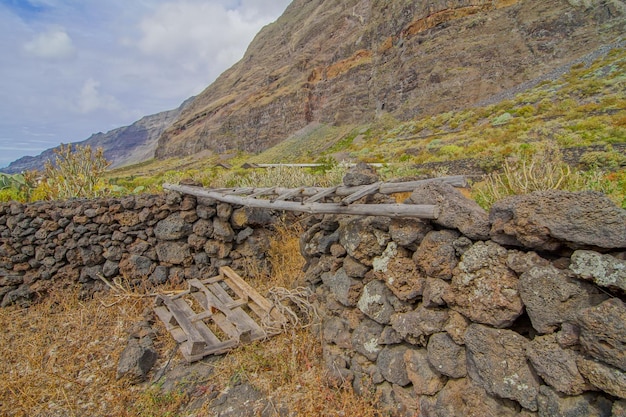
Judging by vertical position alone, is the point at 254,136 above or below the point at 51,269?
above

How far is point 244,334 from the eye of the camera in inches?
166

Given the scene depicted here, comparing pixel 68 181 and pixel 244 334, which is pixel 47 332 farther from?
pixel 68 181

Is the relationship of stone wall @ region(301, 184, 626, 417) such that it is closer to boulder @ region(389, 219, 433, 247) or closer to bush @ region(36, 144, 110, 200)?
boulder @ region(389, 219, 433, 247)

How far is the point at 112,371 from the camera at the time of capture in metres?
4.15

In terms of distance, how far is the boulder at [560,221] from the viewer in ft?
5.75

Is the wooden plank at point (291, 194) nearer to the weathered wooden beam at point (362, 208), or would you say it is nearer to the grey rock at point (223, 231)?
the weathered wooden beam at point (362, 208)

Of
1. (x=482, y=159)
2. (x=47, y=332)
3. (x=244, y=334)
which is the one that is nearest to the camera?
(x=244, y=334)

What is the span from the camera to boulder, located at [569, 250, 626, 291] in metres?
1.66

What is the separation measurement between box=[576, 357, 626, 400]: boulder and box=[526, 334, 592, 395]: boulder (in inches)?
1.8

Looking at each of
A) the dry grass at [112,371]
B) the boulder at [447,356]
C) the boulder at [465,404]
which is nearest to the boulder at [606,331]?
the boulder at [465,404]

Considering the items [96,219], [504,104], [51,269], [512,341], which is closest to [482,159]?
[512,341]

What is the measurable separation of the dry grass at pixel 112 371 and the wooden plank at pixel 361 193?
71.6 inches

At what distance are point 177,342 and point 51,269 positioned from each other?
3811 millimetres

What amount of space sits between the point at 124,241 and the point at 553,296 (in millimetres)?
6997
